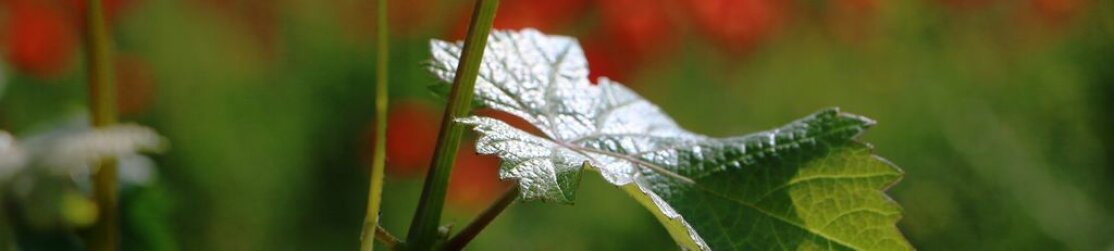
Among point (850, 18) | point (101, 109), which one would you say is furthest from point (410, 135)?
point (101, 109)

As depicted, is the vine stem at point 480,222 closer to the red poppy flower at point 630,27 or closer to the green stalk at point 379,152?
the green stalk at point 379,152

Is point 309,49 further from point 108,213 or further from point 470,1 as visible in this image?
point 108,213

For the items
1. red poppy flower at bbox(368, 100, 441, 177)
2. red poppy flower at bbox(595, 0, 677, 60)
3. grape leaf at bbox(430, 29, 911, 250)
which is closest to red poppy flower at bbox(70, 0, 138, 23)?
red poppy flower at bbox(368, 100, 441, 177)

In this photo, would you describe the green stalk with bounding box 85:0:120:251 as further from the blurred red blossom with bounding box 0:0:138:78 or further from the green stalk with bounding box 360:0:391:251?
the blurred red blossom with bounding box 0:0:138:78

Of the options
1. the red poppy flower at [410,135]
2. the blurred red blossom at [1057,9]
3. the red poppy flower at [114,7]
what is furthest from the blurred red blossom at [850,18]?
the red poppy flower at [114,7]

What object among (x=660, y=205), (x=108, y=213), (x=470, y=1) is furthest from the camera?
(x=470, y=1)

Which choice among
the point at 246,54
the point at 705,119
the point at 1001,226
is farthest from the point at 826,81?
the point at 246,54
